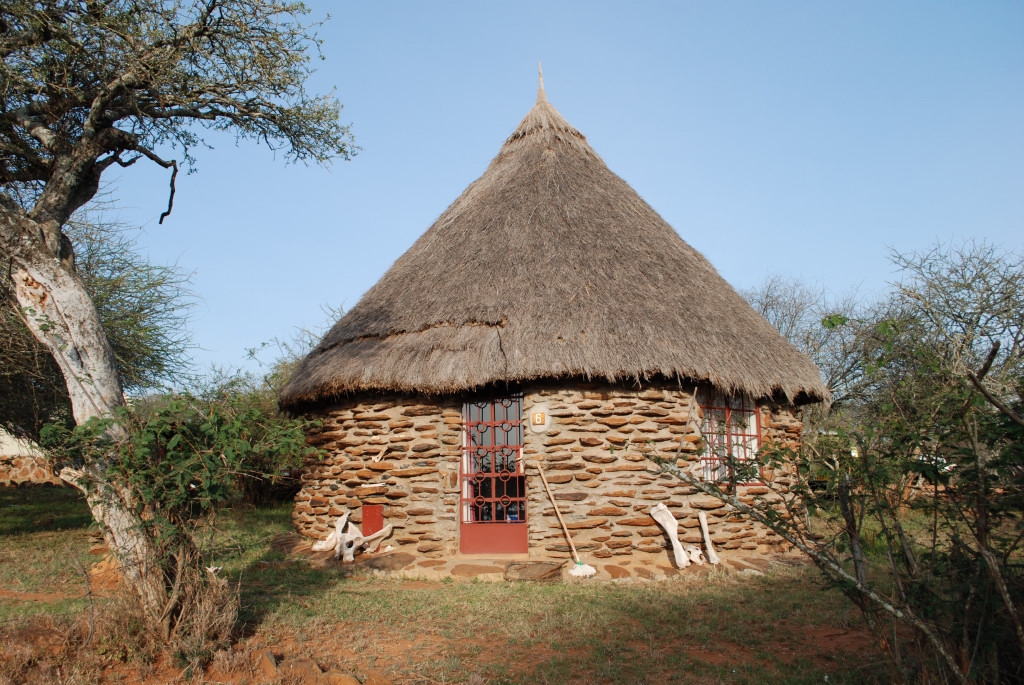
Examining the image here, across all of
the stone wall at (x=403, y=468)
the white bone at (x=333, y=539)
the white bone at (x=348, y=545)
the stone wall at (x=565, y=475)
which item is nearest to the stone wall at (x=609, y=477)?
the stone wall at (x=565, y=475)

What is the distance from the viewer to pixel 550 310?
876 cm

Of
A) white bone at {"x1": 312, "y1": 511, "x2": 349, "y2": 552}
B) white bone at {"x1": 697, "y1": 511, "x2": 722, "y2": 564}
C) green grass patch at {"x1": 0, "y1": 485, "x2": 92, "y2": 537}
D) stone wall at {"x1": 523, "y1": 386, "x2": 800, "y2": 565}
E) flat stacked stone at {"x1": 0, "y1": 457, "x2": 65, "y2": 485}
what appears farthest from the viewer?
flat stacked stone at {"x1": 0, "y1": 457, "x2": 65, "y2": 485}

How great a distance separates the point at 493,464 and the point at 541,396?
111 centimetres

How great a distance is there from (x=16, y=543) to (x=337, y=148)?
6957 mm

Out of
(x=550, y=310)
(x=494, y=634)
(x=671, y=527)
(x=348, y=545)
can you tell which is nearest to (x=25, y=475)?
(x=348, y=545)

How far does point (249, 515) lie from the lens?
1297 cm

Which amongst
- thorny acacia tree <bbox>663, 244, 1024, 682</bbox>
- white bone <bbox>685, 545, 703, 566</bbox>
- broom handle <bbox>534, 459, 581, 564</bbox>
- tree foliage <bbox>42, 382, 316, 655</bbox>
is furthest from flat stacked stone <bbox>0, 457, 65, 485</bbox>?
thorny acacia tree <bbox>663, 244, 1024, 682</bbox>

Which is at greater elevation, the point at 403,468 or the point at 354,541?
the point at 403,468

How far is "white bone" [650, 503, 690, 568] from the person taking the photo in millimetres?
8141

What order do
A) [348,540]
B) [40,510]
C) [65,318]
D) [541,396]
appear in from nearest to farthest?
[65,318] → [541,396] → [348,540] → [40,510]

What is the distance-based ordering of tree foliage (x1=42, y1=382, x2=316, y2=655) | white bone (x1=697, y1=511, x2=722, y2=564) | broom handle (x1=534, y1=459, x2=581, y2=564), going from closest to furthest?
tree foliage (x1=42, y1=382, x2=316, y2=655)
broom handle (x1=534, y1=459, x2=581, y2=564)
white bone (x1=697, y1=511, x2=722, y2=564)

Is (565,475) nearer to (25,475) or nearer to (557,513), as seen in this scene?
(557,513)

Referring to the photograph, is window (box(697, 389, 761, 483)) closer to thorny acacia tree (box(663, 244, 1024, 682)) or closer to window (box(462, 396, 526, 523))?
window (box(462, 396, 526, 523))

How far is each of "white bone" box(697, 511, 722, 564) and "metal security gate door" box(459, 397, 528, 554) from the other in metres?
2.07
